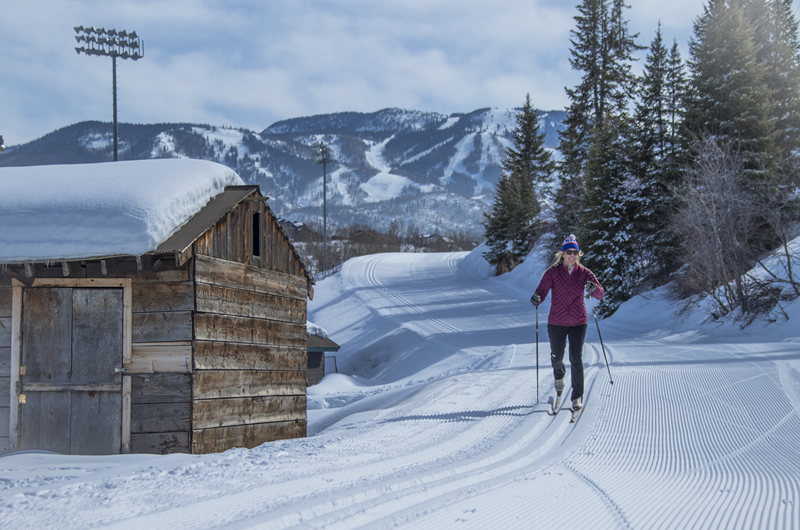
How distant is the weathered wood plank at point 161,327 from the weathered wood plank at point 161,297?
0.09 metres

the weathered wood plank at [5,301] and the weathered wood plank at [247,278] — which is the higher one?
the weathered wood plank at [247,278]

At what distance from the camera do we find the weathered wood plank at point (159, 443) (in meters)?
8.37

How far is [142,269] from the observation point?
843 centimetres

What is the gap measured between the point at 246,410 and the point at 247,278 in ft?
7.31

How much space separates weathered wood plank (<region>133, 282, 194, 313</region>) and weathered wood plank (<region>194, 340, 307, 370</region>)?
0.62 meters

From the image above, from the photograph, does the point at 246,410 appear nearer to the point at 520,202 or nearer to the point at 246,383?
the point at 246,383

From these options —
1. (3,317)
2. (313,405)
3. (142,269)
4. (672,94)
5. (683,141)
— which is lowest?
(313,405)

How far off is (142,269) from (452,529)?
21.8ft

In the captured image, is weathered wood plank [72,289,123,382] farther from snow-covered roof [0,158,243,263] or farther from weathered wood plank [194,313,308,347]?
weathered wood plank [194,313,308,347]

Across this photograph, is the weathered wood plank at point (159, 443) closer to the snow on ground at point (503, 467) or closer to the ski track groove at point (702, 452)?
the snow on ground at point (503, 467)

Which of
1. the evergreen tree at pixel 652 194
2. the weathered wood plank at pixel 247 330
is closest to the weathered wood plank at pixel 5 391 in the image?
the weathered wood plank at pixel 247 330

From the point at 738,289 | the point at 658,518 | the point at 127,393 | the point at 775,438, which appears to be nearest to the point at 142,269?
A: the point at 127,393

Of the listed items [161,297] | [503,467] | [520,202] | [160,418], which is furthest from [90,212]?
[520,202]

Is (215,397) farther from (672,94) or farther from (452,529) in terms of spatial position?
(672,94)
